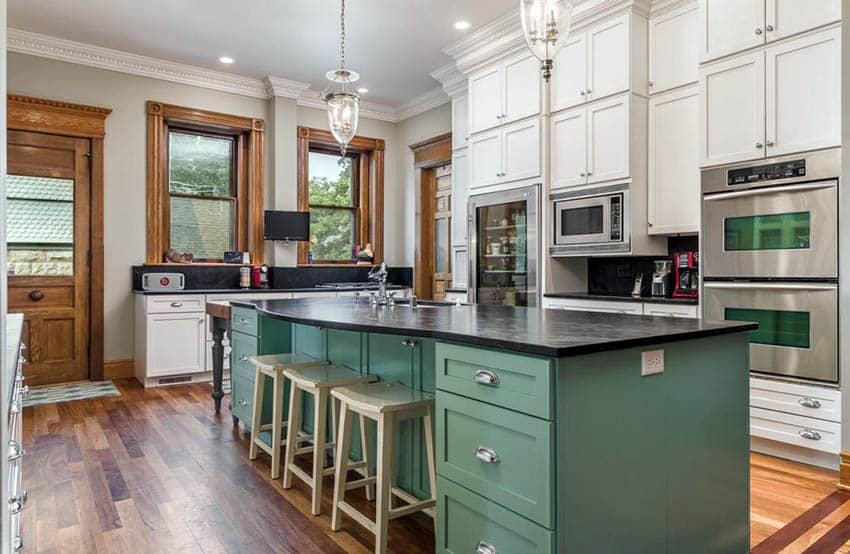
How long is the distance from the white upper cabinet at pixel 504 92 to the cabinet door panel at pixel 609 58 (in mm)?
460

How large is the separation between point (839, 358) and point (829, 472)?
23.6 inches

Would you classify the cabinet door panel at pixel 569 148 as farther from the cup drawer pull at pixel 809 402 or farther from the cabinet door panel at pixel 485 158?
the cup drawer pull at pixel 809 402

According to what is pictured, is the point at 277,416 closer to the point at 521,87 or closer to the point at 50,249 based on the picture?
the point at 521,87

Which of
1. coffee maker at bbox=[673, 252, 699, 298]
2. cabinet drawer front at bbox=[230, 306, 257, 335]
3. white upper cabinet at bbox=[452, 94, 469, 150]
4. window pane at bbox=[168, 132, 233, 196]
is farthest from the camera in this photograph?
window pane at bbox=[168, 132, 233, 196]

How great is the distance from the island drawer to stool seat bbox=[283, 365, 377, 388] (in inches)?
30.4

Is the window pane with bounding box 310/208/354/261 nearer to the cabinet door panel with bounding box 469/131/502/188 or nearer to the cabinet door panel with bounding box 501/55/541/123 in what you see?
the cabinet door panel with bounding box 469/131/502/188

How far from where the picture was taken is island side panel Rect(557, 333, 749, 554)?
1485 mm

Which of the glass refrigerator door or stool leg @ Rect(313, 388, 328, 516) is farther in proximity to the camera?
the glass refrigerator door

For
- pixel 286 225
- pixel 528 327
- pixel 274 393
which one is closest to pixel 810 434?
pixel 528 327

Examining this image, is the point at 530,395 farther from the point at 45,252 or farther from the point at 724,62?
the point at 45,252

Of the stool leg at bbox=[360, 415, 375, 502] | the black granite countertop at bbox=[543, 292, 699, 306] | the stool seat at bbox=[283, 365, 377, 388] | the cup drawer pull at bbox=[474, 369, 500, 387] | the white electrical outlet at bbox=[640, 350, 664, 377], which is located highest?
the black granite countertop at bbox=[543, 292, 699, 306]

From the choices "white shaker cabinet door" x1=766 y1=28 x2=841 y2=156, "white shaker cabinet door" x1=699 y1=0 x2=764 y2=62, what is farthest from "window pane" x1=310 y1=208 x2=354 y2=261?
"white shaker cabinet door" x1=766 y1=28 x2=841 y2=156

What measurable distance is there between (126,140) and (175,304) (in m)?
1.68

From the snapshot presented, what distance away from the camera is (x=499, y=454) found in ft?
5.26
